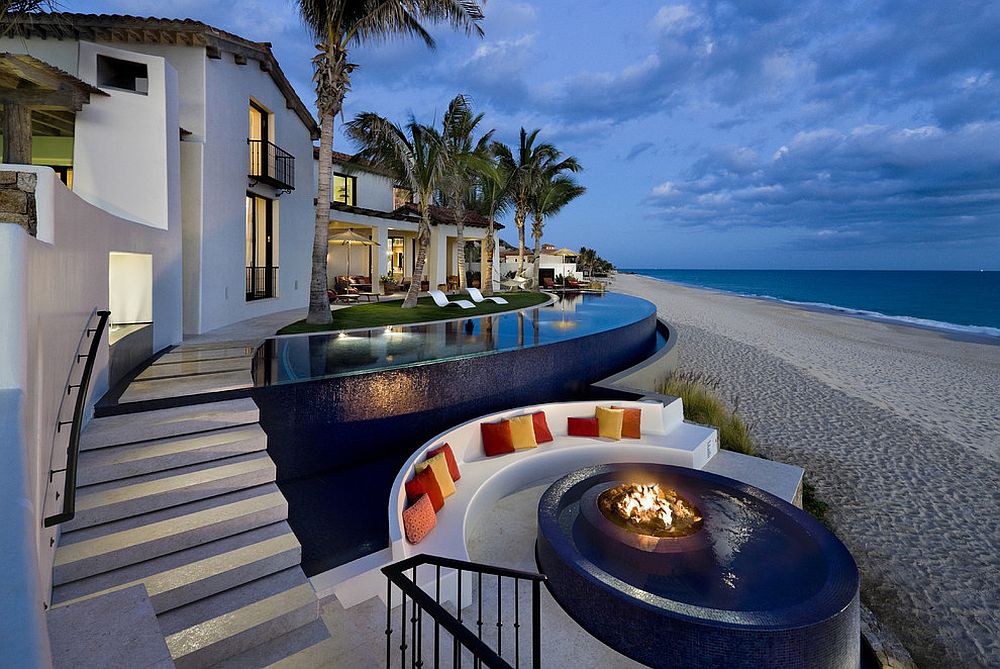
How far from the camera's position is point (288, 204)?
49.6 ft

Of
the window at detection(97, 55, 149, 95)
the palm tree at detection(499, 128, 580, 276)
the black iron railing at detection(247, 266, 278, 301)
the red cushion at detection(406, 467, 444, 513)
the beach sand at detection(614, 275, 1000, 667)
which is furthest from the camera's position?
the palm tree at detection(499, 128, 580, 276)

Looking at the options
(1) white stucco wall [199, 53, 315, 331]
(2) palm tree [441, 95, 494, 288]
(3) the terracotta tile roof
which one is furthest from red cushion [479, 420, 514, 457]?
(2) palm tree [441, 95, 494, 288]

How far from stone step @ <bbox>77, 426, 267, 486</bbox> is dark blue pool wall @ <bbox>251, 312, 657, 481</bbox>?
747mm

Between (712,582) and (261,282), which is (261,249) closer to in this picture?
(261,282)

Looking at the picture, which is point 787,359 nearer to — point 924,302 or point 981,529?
point 981,529

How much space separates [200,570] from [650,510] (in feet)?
14.4

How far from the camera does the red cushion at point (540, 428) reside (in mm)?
7848

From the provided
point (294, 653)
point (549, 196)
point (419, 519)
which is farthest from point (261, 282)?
point (549, 196)

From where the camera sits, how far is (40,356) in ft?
10.1

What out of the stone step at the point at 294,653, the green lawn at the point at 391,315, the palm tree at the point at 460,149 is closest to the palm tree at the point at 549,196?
the palm tree at the point at 460,149

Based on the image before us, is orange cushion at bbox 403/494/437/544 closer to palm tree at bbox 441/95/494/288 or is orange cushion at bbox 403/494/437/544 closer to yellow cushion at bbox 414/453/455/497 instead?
yellow cushion at bbox 414/453/455/497

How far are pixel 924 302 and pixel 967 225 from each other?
64.7 m

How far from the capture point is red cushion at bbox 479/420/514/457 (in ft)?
23.8

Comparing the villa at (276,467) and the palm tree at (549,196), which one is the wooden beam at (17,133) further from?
the palm tree at (549,196)
